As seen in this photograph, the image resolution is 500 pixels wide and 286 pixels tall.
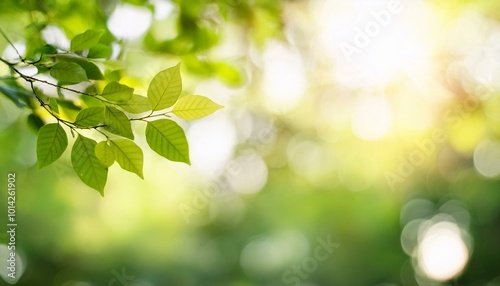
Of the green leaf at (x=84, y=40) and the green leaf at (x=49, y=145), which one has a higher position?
the green leaf at (x=84, y=40)

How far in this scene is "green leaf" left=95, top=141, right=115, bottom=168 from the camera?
44cm

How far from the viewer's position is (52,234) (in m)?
2.54

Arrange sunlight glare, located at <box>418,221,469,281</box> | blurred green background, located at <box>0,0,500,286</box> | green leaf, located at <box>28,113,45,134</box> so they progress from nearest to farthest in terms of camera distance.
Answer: green leaf, located at <box>28,113,45,134</box> → blurred green background, located at <box>0,0,500,286</box> → sunlight glare, located at <box>418,221,469,281</box>

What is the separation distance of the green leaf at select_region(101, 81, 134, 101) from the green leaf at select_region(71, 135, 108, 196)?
44 millimetres

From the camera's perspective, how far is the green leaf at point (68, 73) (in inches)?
17.2

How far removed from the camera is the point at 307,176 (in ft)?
9.89

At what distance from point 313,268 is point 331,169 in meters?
0.57

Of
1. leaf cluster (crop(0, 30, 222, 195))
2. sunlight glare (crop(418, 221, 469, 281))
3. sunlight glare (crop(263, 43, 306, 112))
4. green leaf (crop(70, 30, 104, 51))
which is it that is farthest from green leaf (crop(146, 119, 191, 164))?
sunlight glare (crop(418, 221, 469, 281))

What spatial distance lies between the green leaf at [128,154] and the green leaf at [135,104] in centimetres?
3

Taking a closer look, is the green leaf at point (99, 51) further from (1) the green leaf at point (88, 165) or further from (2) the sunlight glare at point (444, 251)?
(2) the sunlight glare at point (444, 251)

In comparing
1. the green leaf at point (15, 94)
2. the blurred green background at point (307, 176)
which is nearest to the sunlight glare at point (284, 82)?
the blurred green background at point (307, 176)

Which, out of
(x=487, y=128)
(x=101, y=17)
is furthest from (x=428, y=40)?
(x=101, y=17)

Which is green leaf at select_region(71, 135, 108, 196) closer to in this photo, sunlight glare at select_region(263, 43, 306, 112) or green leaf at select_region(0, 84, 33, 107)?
green leaf at select_region(0, 84, 33, 107)

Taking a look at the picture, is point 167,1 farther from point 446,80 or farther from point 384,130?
point 384,130
